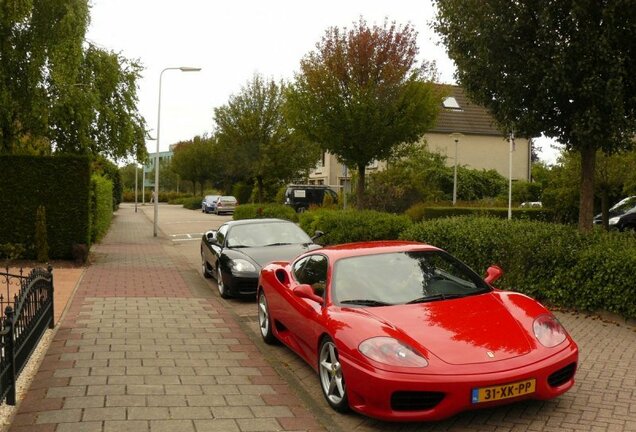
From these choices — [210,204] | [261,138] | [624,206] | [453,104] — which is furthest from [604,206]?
[210,204]

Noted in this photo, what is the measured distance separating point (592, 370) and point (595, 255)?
238cm

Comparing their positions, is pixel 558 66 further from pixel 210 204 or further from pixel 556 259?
pixel 210 204

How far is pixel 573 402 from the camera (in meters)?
4.84

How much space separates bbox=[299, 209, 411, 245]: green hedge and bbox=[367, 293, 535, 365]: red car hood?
31.5 ft

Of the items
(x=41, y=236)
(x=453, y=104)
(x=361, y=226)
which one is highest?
(x=453, y=104)

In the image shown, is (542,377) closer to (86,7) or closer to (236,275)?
(236,275)

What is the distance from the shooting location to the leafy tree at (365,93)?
1675 cm

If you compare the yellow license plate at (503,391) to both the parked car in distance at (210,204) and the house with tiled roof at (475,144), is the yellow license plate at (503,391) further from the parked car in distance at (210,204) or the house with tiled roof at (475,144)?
the parked car in distance at (210,204)

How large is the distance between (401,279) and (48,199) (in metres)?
11.2

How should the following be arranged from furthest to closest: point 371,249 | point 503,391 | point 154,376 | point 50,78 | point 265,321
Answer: point 50,78 → point 265,321 → point 371,249 → point 154,376 → point 503,391

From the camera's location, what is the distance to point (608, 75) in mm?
8469

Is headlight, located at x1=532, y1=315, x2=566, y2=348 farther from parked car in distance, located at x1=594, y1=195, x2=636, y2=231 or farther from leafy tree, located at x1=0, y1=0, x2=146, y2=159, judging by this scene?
parked car in distance, located at x1=594, y1=195, x2=636, y2=231

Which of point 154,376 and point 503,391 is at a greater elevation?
point 503,391

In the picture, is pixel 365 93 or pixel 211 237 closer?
pixel 211 237
